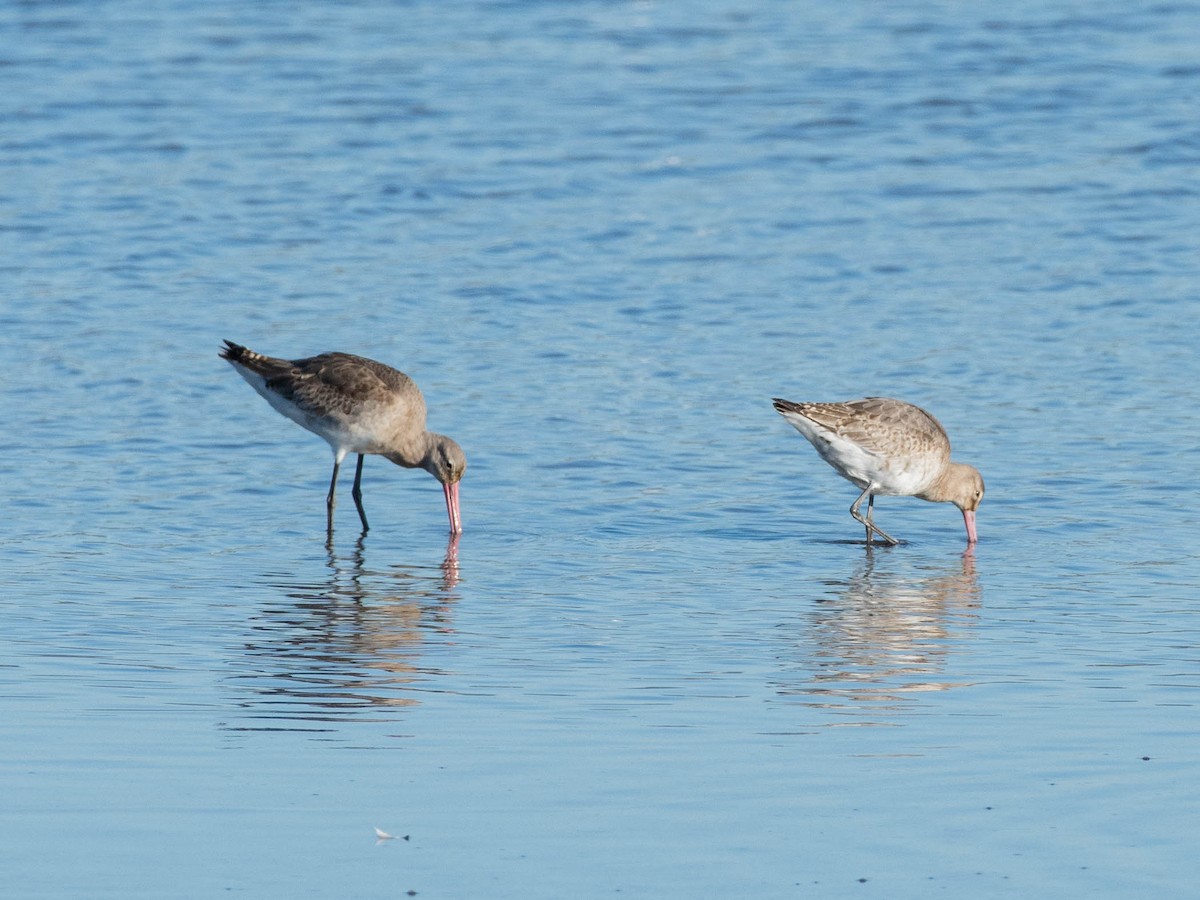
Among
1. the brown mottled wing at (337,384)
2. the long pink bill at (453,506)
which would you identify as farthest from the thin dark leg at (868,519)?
the brown mottled wing at (337,384)

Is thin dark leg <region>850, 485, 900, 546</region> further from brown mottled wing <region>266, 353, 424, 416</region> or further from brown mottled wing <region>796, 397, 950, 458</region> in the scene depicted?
brown mottled wing <region>266, 353, 424, 416</region>

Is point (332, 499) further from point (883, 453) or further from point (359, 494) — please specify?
point (883, 453)

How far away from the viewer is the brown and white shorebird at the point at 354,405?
11.6 metres

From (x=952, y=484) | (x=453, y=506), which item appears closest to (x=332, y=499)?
(x=453, y=506)

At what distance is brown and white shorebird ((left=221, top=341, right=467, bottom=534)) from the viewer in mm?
11578

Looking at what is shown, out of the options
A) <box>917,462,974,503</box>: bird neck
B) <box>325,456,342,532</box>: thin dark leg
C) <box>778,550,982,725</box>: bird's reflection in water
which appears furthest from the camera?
<box>325,456,342,532</box>: thin dark leg

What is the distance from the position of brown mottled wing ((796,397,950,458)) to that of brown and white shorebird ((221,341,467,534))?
6.87 feet

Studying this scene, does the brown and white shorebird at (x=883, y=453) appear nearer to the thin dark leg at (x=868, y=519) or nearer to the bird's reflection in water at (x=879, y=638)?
the thin dark leg at (x=868, y=519)

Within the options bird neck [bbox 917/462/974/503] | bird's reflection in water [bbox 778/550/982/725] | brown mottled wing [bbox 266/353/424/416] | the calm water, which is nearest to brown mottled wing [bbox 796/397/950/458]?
bird neck [bbox 917/462/974/503]

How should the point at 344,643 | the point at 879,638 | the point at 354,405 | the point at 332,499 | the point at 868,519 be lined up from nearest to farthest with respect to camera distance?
the point at 344,643 → the point at 879,638 → the point at 868,519 → the point at 332,499 → the point at 354,405

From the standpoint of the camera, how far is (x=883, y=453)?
35.8ft

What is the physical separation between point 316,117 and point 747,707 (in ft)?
49.4

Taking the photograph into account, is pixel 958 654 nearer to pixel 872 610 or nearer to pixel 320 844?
pixel 872 610

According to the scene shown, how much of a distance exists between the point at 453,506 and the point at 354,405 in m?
1.04
